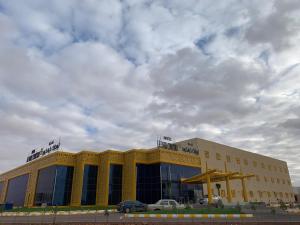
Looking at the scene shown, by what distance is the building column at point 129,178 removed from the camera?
46.9 m

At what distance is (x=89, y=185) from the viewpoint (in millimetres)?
47812

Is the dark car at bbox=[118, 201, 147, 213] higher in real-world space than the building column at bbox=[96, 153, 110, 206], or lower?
lower

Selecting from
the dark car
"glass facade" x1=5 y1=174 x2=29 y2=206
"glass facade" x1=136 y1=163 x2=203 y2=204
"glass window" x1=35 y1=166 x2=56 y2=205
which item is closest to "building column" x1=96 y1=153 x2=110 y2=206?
"glass facade" x1=136 y1=163 x2=203 y2=204

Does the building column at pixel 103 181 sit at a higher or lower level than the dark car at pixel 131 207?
higher

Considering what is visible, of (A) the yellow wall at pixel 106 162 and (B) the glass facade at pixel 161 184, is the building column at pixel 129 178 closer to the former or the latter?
(A) the yellow wall at pixel 106 162

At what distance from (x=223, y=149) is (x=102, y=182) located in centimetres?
3023

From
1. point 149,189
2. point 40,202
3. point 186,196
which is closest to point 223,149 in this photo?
point 186,196

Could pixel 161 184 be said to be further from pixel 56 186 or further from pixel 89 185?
pixel 56 186

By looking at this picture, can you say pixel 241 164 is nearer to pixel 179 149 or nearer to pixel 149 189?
pixel 179 149

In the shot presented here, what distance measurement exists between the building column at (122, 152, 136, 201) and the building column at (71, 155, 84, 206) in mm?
7491

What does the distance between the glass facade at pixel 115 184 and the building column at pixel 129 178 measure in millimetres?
739

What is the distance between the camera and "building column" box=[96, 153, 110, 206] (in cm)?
4647

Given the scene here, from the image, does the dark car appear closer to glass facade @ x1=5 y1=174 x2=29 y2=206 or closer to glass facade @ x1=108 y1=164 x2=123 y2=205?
glass facade @ x1=108 y1=164 x2=123 y2=205

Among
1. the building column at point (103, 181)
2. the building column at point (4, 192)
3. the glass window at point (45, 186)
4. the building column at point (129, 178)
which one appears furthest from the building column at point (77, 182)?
the building column at point (4, 192)
